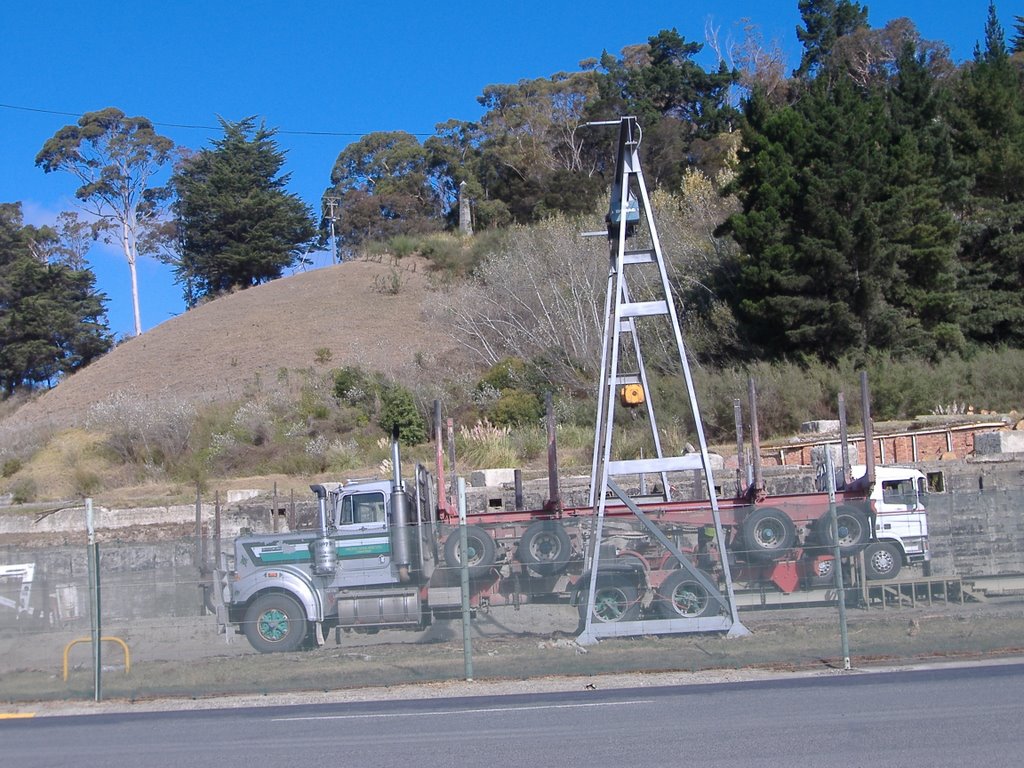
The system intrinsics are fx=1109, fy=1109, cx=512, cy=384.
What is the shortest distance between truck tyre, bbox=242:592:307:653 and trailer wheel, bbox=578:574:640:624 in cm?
387

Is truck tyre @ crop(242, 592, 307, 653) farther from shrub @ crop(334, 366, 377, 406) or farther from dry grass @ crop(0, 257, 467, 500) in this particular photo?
shrub @ crop(334, 366, 377, 406)

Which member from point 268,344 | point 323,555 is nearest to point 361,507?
point 323,555

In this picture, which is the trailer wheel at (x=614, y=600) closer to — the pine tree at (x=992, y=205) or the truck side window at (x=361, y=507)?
the truck side window at (x=361, y=507)

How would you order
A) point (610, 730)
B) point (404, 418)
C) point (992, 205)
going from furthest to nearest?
1. point (992, 205)
2. point (404, 418)
3. point (610, 730)

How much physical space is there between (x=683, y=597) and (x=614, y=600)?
858mm

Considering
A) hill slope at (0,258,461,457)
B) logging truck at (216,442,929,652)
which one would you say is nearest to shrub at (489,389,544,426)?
hill slope at (0,258,461,457)

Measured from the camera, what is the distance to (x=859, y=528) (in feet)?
48.6

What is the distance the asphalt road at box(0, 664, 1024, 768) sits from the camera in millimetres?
8211

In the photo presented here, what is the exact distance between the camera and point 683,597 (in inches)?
543

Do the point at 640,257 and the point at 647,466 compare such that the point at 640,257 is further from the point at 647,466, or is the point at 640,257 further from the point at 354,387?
the point at 354,387

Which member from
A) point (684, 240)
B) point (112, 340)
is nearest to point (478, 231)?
point (112, 340)

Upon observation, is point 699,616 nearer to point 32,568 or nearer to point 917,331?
point 32,568

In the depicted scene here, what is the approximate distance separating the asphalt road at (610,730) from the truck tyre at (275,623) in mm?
2437

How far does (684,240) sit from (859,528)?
32321 millimetres
